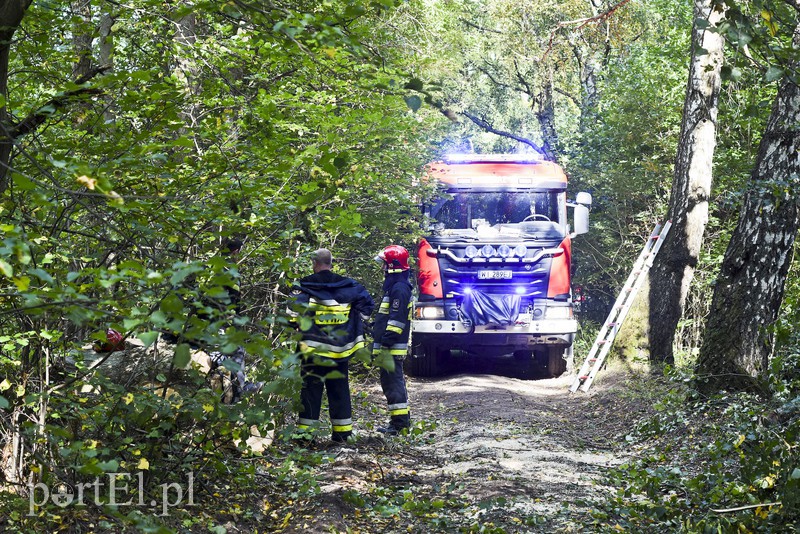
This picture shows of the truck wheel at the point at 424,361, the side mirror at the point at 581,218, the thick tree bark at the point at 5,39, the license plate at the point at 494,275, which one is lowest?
the truck wheel at the point at 424,361

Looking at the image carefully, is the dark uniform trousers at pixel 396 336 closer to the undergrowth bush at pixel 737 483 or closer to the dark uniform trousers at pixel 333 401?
the dark uniform trousers at pixel 333 401

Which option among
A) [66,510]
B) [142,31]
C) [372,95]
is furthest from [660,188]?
[66,510]

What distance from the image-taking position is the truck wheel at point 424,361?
14341 mm

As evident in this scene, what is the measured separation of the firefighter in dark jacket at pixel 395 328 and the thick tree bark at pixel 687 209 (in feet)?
16.5

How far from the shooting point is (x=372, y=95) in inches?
403

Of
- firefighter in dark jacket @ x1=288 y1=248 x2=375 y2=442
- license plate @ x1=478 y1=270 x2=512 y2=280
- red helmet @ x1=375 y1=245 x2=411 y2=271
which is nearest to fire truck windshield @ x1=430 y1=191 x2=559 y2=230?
license plate @ x1=478 y1=270 x2=512 y2=280

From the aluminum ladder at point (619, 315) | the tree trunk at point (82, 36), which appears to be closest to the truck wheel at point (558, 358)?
the aluminum ladder at point (619, 315)

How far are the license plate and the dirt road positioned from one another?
5.99 feet

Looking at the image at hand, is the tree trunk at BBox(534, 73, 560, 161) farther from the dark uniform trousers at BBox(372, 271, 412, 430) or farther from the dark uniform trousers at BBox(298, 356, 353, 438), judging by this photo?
Result: the dark uniform trousers at BBox(298, 356, 353, 438)

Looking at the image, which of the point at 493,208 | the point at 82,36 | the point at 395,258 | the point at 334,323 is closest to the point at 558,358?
the point at 493,208

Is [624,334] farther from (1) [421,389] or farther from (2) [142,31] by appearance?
(2) [142,31]

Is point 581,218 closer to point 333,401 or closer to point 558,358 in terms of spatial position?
point 558,358

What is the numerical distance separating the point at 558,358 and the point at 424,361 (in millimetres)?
2214

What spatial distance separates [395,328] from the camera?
27.2 ft
